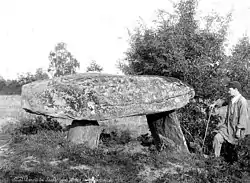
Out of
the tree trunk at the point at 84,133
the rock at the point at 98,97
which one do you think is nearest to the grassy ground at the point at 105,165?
the tree trunk at the point at 84,133

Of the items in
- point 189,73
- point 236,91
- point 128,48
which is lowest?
point 236,91

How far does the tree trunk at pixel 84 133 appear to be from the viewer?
276 inches

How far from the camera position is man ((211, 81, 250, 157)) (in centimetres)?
634

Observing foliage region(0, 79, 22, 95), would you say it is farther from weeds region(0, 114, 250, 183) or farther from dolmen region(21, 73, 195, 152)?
dolmen region(21, 73, 195, 152)

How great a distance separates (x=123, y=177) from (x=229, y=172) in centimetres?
198

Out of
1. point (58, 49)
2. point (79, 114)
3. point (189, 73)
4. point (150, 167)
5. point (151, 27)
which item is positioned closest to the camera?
point (150, 167)

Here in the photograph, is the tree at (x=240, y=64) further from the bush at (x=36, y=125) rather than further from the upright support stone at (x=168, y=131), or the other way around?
the bush at (x=36, y=125)

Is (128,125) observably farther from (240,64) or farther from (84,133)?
(240,64)

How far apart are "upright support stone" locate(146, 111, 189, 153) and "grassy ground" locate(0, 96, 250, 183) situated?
343 mm

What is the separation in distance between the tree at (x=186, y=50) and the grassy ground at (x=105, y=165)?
205 centimetres

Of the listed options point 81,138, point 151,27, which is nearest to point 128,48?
point 151,27

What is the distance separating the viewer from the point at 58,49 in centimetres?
4250

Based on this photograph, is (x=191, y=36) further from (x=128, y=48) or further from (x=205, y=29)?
(x=128, y=48)

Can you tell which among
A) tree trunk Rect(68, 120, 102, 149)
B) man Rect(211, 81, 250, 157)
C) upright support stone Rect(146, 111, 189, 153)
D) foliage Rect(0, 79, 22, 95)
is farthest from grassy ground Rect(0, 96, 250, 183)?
foliage Rect(0, 79, 22, 95)
